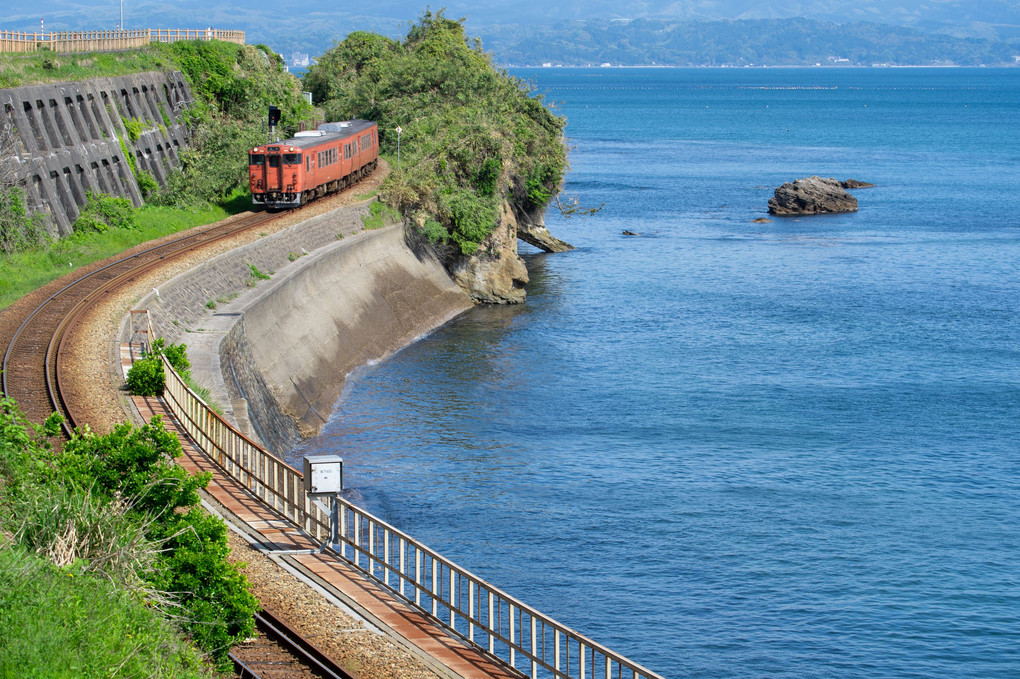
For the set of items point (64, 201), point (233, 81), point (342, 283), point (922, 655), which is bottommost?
point (922, 655)

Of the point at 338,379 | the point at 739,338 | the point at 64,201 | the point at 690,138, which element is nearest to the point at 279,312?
the point at 338,379

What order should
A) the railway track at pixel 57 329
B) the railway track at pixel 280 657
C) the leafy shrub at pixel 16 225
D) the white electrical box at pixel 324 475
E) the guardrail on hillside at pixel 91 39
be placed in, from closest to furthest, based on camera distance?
the railway track at pixel 280 657 < the white electrical box at pixel 324 475 < the railway track at pixel 57 329 < the leafy shrub at pixel 16 225 < the guardrail on hillside at pixel 91 39

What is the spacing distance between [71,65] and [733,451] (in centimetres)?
3605

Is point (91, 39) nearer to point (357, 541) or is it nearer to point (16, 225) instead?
point (16, 225)

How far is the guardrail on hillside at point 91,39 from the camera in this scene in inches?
1990

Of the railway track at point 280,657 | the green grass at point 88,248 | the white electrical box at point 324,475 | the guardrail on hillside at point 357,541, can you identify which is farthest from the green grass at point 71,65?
the railway track at point 280,657

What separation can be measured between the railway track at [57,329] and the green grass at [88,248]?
1.33 meters

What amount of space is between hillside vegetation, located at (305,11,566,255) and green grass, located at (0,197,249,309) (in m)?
9.24

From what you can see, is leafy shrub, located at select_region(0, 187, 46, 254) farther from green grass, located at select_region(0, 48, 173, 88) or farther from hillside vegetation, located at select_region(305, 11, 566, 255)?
hillside vegetation, located at select_region(305, 11, 566, 255)


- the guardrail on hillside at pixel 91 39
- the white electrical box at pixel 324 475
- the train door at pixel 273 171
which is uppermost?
the guardrail on hillside at pixel 91 39

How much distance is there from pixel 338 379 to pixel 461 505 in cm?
1245

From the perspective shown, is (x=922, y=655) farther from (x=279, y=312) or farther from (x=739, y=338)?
(x=739, y=338)

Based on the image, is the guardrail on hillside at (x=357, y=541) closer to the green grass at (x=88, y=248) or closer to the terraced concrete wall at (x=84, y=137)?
the green grass at (x=88, y=248)

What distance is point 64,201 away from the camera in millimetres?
45031
